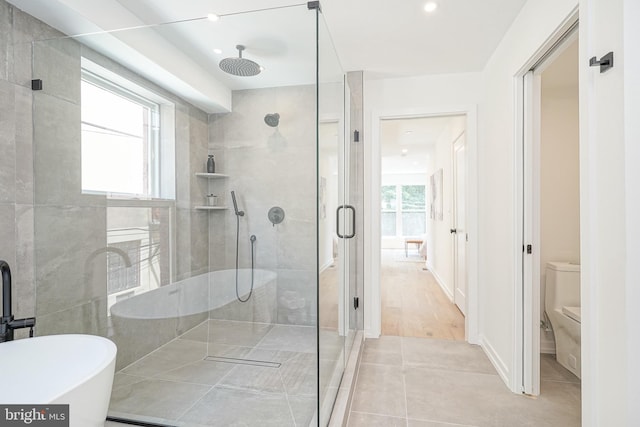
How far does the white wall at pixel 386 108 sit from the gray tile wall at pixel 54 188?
1577 millimetres

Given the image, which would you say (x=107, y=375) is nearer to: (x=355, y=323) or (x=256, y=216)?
(x=256, y=216)

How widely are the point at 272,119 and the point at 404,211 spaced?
8752 millimetres

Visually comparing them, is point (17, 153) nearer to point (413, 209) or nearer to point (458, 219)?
point (458, 219)

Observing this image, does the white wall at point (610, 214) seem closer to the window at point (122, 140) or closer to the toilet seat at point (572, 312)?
the toilet seat at point (572, 312)

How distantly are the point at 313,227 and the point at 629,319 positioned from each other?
4.12 ft

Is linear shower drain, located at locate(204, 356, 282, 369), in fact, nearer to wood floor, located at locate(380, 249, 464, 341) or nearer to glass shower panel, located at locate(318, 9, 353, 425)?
glass shower panel, located at locate(318, 9, 353, 425)

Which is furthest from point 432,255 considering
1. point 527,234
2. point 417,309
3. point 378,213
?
point 527,234

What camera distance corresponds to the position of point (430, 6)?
1924mm

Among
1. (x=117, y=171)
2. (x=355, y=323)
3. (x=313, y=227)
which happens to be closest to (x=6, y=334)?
(x=117, y=171)

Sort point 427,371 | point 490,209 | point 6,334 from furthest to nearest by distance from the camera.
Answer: point 490,209 → point 427,371 → point 6,334

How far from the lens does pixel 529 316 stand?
1.99 metres
